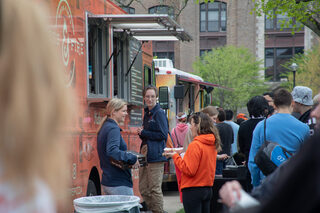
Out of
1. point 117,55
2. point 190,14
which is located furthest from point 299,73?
point 117,55

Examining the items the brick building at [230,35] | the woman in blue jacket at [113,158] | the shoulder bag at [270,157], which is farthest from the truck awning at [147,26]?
the brick building at [230,35]

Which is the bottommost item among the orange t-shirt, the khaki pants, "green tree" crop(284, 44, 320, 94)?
the khaki pants

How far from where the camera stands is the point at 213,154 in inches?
249

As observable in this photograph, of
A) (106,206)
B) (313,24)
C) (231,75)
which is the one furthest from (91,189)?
(231,75)

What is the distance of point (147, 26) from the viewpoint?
Answer: 782cm

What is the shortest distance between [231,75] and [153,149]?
33.9 meters

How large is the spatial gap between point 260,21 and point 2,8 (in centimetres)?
4799

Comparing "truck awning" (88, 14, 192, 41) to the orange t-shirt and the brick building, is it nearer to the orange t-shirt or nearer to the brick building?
the orange t-shirt

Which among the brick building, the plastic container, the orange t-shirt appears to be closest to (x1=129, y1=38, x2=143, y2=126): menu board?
the orange t-shirt

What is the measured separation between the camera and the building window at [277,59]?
157 ft

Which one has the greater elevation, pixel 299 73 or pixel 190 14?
pixel 190 14

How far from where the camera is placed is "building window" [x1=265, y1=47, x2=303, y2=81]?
47875mm

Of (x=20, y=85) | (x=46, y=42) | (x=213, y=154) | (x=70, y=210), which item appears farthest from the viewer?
(x=213, y=154)

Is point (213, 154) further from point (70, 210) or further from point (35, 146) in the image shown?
point (35, 146)
